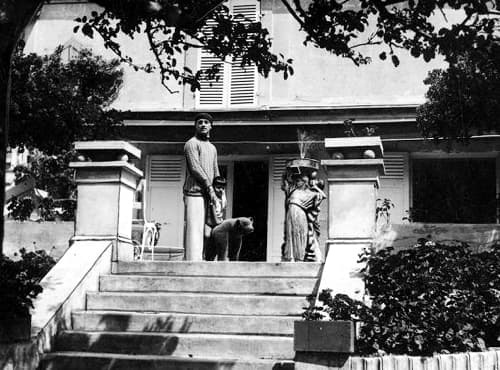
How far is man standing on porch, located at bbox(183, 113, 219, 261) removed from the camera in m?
10.3

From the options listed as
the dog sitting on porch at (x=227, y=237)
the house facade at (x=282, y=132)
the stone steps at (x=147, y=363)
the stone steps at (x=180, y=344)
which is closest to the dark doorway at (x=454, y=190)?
the house facade at (x=282, y=132)

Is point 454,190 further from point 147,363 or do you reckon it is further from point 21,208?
point 147,363

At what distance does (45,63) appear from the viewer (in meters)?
14.0

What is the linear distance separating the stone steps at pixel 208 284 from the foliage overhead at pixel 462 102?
13.4 feet

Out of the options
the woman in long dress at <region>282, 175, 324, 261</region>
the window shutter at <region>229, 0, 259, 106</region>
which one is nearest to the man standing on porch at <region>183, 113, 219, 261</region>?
the woman in long dress at <region>282, 175, 324, 261</region>

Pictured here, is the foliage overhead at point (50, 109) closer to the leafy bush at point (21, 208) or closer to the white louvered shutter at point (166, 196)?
the leafy bush at point (21, 208)

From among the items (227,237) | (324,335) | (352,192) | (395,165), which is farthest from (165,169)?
(324,335)

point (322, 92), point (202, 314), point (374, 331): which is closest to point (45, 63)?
point (322, 92)

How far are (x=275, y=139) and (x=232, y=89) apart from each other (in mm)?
1652

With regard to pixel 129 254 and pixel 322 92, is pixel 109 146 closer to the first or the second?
pixel 129 254

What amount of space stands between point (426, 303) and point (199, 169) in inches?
151

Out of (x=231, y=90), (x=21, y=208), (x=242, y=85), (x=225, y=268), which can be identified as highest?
(x=242, y=85)

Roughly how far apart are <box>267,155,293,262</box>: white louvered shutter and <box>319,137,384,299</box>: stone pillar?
→ 7.70 m

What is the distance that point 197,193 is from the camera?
34.2ft
